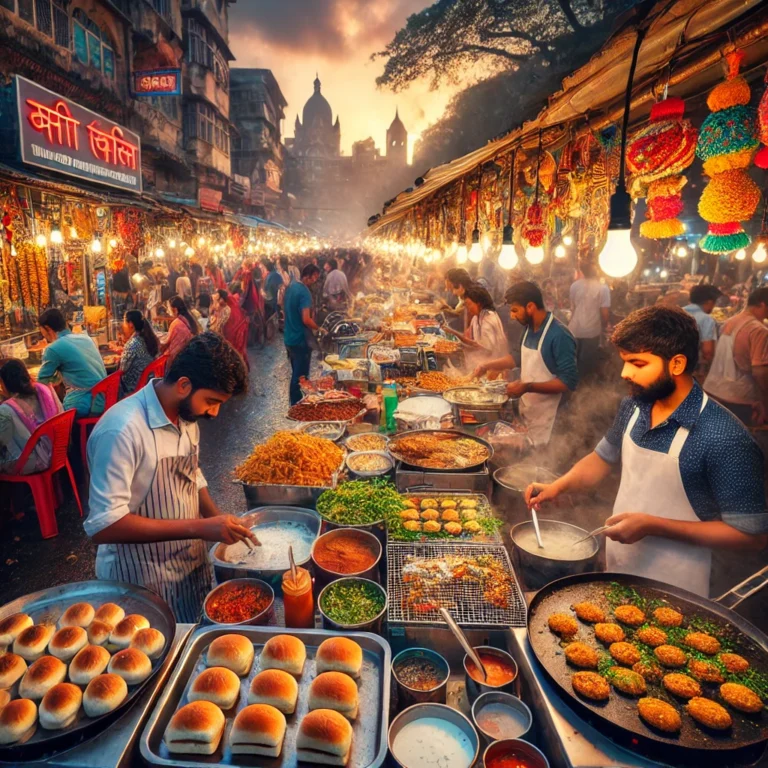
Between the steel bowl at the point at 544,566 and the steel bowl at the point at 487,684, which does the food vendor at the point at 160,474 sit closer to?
the steel bowl at the point at 487,684

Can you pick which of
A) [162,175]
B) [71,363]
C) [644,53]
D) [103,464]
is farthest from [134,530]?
[162,175]

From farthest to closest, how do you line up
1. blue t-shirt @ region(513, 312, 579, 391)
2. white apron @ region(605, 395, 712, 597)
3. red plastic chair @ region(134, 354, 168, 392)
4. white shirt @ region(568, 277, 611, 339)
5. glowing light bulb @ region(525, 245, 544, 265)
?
white shirt @ region(568, 277, 611, 339)
red plastic chair @ region(134, 354, 168, 392)
glowing light bulb @ region(525, 245, 544, 265)
blue t-shirt @ region(513, 312, 579, 391)
white apron @ region(605, 395, 712, 597)

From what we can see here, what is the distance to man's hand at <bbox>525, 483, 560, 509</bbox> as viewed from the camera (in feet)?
10.3

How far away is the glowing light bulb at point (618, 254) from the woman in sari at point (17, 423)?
627cm

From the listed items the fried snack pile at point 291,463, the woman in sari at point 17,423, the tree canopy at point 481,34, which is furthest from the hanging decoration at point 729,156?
the tree canopy at point 481,34

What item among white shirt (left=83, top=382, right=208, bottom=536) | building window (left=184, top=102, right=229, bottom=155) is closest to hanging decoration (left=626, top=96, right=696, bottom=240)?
white shirt (left=83, top=382, right=208, bottom=536)

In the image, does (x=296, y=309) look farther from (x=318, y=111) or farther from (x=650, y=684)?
(x=318, y=111)

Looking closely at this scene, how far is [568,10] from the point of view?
16.5m

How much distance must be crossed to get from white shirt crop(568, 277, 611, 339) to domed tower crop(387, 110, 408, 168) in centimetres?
10822

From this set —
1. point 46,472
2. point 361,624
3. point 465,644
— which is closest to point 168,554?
point 361,624

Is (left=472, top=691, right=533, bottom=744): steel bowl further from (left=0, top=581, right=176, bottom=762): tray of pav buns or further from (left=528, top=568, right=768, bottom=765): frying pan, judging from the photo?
(left=0, top=581, right=176, bottom=762): tray of pav buns

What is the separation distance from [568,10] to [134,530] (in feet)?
69.0

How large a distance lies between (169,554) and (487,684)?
1.91 meters

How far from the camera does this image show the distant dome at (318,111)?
11244cm
